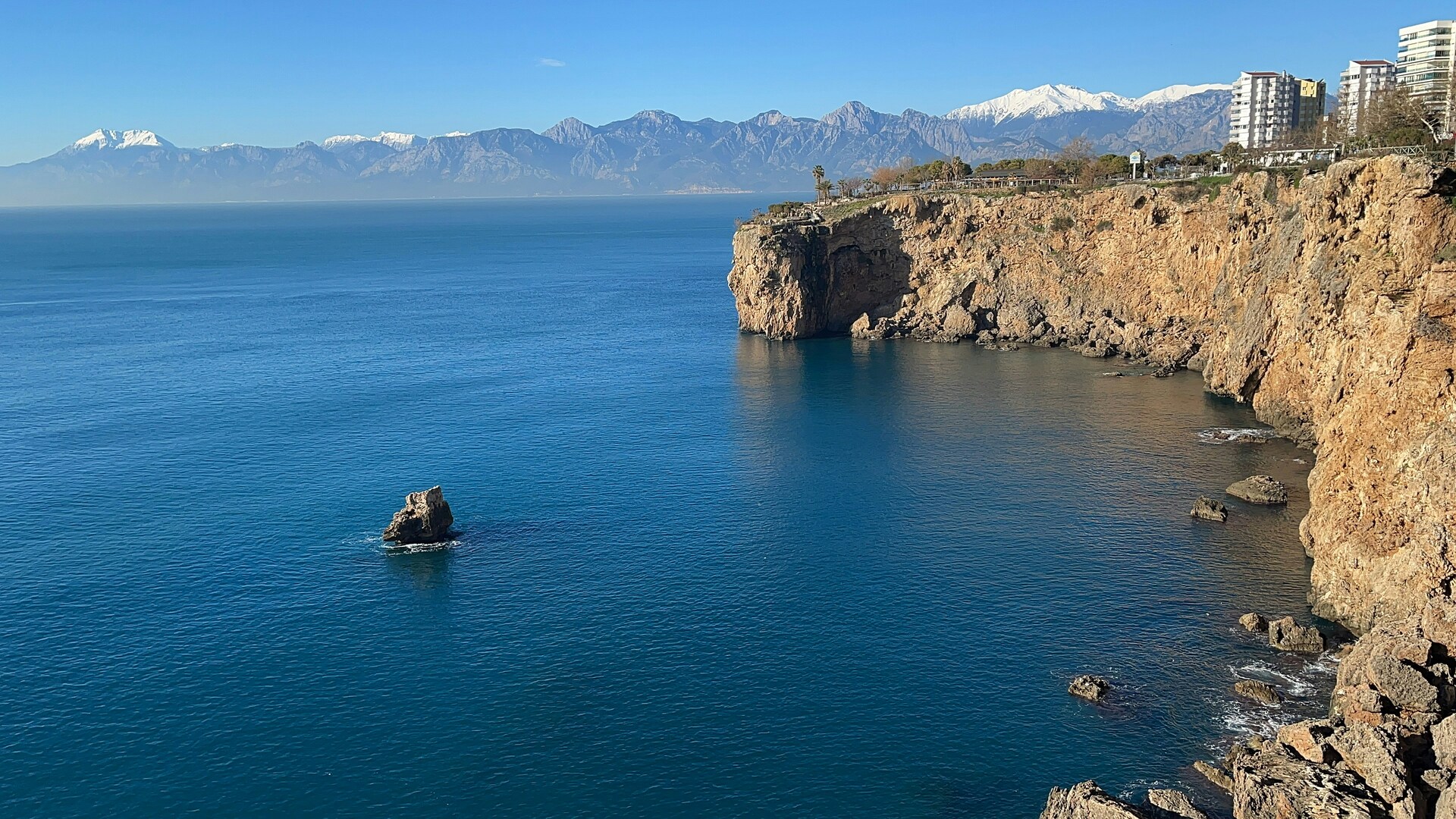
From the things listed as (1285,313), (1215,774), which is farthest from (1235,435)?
(1215,774)

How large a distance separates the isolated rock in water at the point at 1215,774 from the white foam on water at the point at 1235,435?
52080mm

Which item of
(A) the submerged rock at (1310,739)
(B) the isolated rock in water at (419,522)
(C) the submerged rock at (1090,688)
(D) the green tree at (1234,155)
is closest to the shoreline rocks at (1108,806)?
(A) the submerged rock at (1310,739)

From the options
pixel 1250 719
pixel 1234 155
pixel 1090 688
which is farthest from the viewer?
pixel 1234 155

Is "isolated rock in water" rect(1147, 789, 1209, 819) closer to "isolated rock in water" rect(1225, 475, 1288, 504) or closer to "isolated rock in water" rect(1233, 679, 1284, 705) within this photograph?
"isolated rock in water" rect(1233, 679, 1284, 705)

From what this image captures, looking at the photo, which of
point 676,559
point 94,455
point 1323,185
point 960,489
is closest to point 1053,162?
point 1323,185

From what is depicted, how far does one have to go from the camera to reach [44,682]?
5372 cm

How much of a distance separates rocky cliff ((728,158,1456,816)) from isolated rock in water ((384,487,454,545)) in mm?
50805

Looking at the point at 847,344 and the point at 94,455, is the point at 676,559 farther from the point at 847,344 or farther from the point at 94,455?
the point at 847,344

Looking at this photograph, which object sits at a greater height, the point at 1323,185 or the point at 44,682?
the point at 1323,185

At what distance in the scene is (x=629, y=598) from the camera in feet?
207

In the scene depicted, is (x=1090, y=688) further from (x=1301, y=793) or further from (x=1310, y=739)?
(x=1301, y=793)

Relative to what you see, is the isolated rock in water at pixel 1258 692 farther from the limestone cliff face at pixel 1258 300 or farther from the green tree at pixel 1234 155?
the green tree at pixel 1234 155

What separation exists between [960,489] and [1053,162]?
93737 millimetres

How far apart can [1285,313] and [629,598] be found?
203ft
